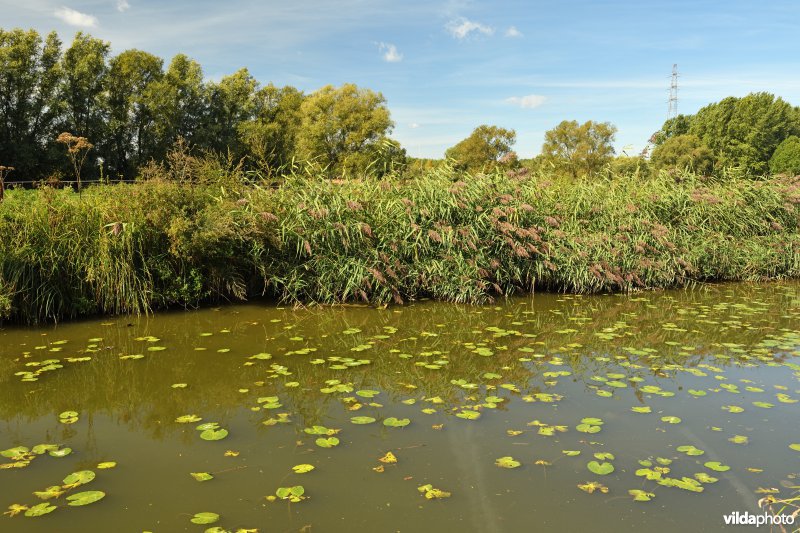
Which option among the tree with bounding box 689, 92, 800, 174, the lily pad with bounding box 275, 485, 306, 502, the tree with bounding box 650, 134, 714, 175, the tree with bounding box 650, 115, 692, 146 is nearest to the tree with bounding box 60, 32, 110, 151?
the lily pad with bounding box 275, 485, 306, 502

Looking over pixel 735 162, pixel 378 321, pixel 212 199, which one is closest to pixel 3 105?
pixel 212 199

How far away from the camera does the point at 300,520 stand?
3.14 meters

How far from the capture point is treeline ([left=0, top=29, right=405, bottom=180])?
109 feet

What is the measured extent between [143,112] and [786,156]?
53.1 m

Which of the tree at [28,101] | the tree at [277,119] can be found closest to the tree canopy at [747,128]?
the tree at [277,119]

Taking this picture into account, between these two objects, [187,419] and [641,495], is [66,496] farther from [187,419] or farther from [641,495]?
[641,495]

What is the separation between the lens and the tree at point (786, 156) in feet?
161

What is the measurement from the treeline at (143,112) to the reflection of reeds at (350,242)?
19.9m

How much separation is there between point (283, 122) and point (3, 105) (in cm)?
1946

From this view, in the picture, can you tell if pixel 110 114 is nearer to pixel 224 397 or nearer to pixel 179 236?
pixel 179 236

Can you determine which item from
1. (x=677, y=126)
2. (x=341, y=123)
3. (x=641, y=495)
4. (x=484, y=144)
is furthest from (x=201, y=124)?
(x=677, y=126)

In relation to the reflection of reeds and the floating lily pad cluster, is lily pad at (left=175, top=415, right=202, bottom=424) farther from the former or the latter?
the reflection of reeds

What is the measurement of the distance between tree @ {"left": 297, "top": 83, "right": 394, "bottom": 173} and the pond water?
1403 inches

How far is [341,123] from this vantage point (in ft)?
139
